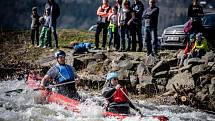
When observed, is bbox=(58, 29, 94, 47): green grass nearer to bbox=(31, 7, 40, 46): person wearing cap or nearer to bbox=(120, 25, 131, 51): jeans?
bbox=(31, 7, 40, 46): person wearing cap

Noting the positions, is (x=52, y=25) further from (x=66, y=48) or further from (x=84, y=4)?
(x=84, y=4)

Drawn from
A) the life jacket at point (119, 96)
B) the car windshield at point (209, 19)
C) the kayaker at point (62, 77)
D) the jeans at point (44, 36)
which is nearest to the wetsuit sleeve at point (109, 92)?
the life jacket at point (119, 96)

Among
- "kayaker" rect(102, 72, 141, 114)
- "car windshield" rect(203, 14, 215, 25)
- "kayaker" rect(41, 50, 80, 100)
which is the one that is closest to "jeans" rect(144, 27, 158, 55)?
"car windshield" rect(203, 14, 215, 25)

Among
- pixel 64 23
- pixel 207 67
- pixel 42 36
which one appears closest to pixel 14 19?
pixel 64 23

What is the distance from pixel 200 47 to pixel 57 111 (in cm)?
633

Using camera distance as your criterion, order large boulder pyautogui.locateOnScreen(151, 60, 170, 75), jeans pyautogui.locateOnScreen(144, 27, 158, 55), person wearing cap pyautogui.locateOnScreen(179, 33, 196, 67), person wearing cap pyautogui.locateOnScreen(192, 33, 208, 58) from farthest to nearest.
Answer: jeans pyautogui.locateOnScreen(144, 27, 158, 55) → large boulder pyautogui.locateOnScreen(151, 60, 170, 75) → person wearing cap pyautogui.locateOnScreen(179, 33, 196, 67) → person wearing cap pyautogui.locateOnScreen(192, 33, 208, 58)

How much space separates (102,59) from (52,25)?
309cm

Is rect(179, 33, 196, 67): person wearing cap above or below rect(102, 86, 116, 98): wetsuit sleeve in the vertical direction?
above

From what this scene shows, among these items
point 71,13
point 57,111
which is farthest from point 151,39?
point 71,13

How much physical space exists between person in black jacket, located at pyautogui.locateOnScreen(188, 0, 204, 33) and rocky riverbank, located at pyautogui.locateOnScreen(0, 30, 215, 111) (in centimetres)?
124

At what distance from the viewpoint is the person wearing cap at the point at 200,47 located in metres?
17.6

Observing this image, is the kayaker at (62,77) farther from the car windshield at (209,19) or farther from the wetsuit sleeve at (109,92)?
the car windshield at (209,19)

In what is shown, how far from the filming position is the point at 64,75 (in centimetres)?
1551

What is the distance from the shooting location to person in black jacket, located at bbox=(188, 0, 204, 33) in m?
18.2
